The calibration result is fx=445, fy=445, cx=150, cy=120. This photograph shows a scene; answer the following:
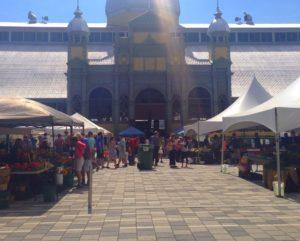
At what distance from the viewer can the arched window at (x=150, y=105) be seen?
5000cm

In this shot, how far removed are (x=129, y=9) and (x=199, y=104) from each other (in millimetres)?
21455

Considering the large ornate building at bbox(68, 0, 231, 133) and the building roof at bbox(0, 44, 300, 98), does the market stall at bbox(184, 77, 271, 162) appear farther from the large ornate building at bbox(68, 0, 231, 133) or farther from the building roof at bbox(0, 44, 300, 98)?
the building roof at bbox(0, 44, 300, 98)

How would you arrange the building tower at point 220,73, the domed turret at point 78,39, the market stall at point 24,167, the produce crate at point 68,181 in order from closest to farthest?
1. the market stall at point 24,167
2. the produce crate at point 68,181
3. the building tower at point 220,73
4. the domed turret at point 78,39

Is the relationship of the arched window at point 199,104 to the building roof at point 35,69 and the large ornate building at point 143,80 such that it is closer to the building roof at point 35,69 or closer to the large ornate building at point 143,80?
the large ornate building at point 143,80

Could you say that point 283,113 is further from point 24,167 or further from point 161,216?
point 24,167

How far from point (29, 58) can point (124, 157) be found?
39.1m

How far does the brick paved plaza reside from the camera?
8766 mm

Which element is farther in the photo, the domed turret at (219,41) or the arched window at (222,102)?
the domed turret at (219,41)

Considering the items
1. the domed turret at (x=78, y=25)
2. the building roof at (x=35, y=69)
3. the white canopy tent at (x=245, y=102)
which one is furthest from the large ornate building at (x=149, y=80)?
the white canopy tent at (x=245, y=102)

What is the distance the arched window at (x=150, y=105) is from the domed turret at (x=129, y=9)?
55.6ft

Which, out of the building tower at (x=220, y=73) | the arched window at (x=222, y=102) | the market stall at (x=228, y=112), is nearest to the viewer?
the market stall at (x=228, y=112)

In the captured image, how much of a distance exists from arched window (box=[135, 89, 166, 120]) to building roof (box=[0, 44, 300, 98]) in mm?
5608

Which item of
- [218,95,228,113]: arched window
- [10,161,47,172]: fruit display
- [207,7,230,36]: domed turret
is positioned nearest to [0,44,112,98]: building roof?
[207,7,230,36]: domed turret

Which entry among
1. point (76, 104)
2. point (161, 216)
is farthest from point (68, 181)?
point (76, 104)
